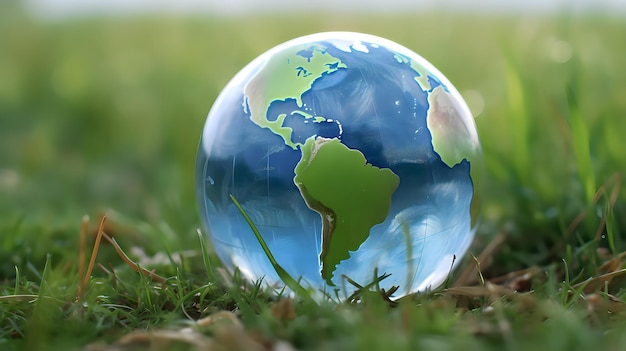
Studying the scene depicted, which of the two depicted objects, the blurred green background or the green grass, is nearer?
the green grass

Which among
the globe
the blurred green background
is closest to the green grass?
the blurred green background

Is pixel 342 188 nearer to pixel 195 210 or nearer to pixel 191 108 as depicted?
pixel 195 210

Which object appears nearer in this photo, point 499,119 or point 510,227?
point 510,227

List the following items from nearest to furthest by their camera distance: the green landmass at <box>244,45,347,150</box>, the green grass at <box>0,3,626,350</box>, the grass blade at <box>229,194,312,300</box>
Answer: the green grass at <box>0,3,626,350</box> → the grass blade at <box>229,194,312,300</box> → the green landmass at <box>244,45,347,150</box>

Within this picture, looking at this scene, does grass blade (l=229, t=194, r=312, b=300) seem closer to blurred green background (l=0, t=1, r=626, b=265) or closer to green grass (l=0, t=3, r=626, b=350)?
green grass (l=0, t=3, r=626, b=350)

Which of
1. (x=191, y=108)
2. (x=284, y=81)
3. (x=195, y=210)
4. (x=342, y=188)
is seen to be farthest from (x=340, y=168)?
(x=191, y=108)

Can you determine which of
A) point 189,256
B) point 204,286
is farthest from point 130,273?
point 204,286

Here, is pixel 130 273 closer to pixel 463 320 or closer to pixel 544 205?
pixel 463 320
